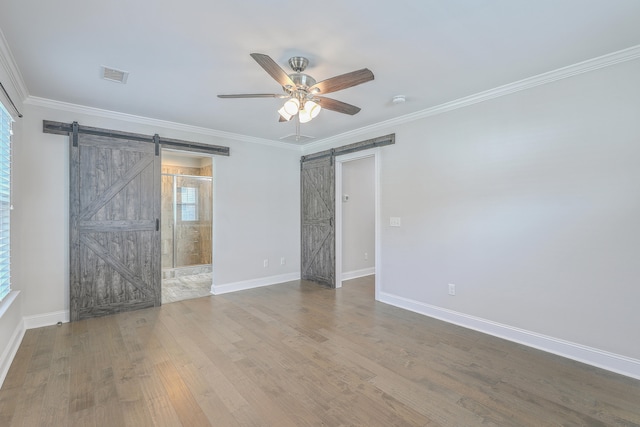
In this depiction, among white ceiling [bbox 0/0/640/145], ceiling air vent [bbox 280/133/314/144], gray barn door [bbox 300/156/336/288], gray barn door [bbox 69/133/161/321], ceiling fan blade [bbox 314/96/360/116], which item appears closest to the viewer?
white ceiling [bbox 0/0/640/145]

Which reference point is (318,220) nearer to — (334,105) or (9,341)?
(334,105)

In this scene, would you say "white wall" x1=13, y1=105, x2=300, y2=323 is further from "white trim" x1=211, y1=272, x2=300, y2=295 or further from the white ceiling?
the white ceiling

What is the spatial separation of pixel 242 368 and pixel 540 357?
2.65 metres

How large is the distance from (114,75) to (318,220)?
354 centimetres

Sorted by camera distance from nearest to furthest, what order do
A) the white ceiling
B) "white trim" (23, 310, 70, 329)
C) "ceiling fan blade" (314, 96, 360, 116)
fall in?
the white ceiling < "ceiling fan blade" (314, 96, 360, 116) < "white trim" (23, 310, 70, 329)

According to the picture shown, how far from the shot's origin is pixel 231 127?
4.51 metres

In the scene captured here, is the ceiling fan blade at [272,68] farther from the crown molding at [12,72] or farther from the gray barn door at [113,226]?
the gray barn door at [113,226]

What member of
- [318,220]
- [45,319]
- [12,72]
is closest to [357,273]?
[318,220]

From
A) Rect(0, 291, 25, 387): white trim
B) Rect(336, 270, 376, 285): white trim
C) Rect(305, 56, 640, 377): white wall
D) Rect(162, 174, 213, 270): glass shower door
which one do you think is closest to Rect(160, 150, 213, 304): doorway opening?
Rect(162, 174, 213, 270): glass shower door

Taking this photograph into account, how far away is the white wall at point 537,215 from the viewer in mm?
2449

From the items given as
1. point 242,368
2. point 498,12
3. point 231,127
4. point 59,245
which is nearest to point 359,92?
point 498,12

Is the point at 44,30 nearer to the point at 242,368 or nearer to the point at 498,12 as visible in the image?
the point at 242,368

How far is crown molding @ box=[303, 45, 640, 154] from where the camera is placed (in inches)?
95.5

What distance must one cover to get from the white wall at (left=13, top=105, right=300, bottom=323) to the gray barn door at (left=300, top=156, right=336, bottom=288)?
20 cm
